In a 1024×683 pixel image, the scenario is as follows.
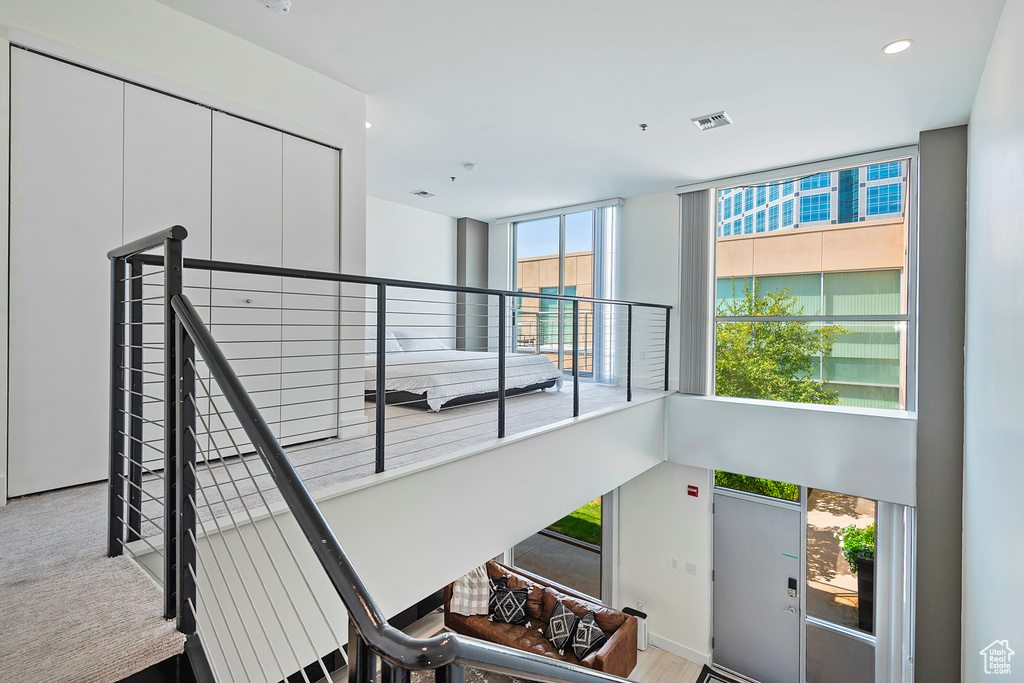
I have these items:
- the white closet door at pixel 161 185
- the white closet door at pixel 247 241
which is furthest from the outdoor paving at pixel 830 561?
the white closet door at pixel 161 185

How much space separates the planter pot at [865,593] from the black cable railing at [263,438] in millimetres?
2425

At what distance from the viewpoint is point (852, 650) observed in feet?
14.6

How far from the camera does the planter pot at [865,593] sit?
4344 millimetres

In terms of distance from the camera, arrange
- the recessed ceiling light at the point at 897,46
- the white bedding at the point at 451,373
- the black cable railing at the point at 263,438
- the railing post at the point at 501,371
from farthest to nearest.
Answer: the white bedding at the point at 451,373 < the railing post at the point at 501,371 < the recessed ceiling light at the point at 897,46 < the black cable railing at the point at 263,438

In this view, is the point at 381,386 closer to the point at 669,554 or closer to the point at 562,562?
the point at 669,554

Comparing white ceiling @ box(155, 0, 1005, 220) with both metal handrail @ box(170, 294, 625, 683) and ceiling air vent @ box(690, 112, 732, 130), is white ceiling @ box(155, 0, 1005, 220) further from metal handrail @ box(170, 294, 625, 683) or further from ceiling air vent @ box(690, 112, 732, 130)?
metal handrail @ box(170, 294, 625, 683)

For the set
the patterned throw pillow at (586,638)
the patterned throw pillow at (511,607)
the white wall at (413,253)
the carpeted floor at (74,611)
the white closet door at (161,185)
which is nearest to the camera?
the carpeted floor at (74,611)

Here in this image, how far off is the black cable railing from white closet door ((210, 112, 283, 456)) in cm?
1

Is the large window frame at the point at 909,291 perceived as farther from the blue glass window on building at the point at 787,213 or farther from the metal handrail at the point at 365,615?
the metal handrail at the point at 365,615

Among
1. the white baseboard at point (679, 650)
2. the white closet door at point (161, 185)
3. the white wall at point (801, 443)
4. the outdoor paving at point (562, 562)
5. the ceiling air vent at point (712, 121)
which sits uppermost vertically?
the ceiling air vent at point (712, 121)

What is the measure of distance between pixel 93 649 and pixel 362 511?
1.02 meters

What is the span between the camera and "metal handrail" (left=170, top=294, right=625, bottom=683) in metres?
0.64

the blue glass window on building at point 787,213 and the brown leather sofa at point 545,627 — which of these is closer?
the brown leather sofa at point 545,627

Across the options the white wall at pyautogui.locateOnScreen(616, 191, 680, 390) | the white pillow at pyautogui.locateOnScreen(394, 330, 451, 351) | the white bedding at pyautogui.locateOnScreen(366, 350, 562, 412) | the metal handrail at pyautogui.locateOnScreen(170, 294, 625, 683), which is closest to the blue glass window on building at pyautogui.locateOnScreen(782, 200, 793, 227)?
the white wall at pyautogui.locateOnScreen(616, 191, 680, 390)
